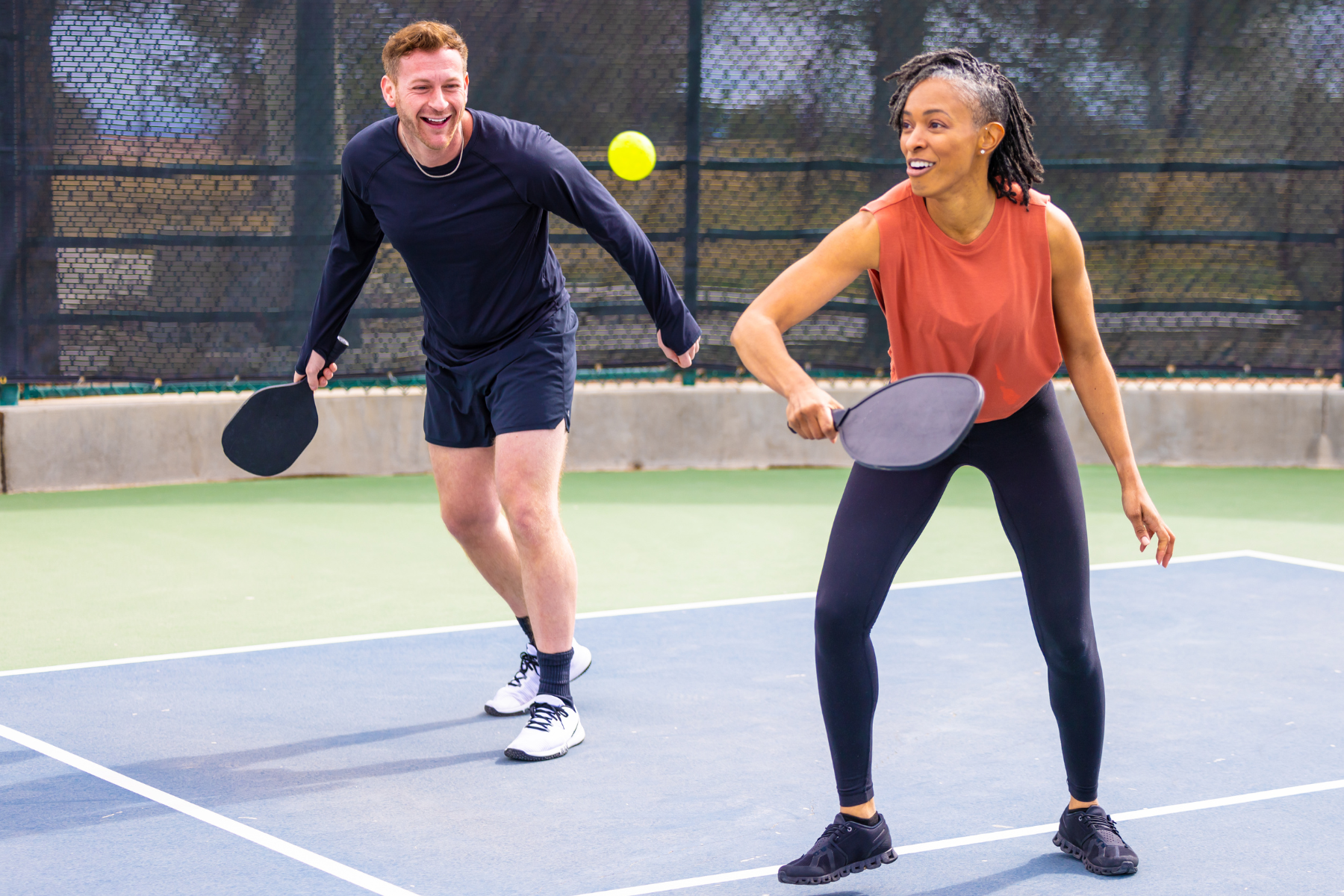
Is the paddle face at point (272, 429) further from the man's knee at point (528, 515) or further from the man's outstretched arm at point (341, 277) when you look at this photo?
the man's knee at point (528, 515)

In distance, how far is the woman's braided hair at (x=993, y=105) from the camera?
2955mm

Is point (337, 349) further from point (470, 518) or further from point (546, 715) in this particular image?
point (546, 715)

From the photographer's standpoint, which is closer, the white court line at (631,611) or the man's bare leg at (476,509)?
the man's bare leg at (476,509)

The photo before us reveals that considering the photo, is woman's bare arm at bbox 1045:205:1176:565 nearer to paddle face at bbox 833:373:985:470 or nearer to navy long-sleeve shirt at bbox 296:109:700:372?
paddle face at bbox 833:373:985:470

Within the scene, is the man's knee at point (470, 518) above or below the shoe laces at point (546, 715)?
above

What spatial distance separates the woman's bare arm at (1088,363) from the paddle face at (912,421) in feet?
1.34

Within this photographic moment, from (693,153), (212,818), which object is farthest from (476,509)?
(693,153)

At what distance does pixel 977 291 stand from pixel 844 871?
1.13m

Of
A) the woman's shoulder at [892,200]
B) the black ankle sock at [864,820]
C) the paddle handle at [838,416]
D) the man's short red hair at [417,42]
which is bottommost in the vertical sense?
the black ankle sock at [864,820]

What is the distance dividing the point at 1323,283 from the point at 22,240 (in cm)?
683

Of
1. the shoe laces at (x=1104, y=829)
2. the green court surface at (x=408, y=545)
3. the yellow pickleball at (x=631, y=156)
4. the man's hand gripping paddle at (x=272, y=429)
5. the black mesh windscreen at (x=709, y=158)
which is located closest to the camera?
the shoe laces at (x=1104, y=829)

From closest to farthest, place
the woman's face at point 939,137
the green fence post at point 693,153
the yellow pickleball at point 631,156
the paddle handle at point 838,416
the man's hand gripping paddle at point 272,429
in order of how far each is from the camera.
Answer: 1. the paddle handle at point 838,416
2. the woman's face at point 939,137
3. the man's hand gripping paddle at point 272,429
4. the yellow pickleball at point 631,156
5. the green fence post at point 693,153

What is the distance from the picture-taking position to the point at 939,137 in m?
2.93

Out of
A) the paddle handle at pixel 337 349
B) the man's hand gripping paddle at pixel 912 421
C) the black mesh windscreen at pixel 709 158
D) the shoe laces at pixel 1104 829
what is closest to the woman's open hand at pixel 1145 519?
the shoe laces at pixel 1104 829
